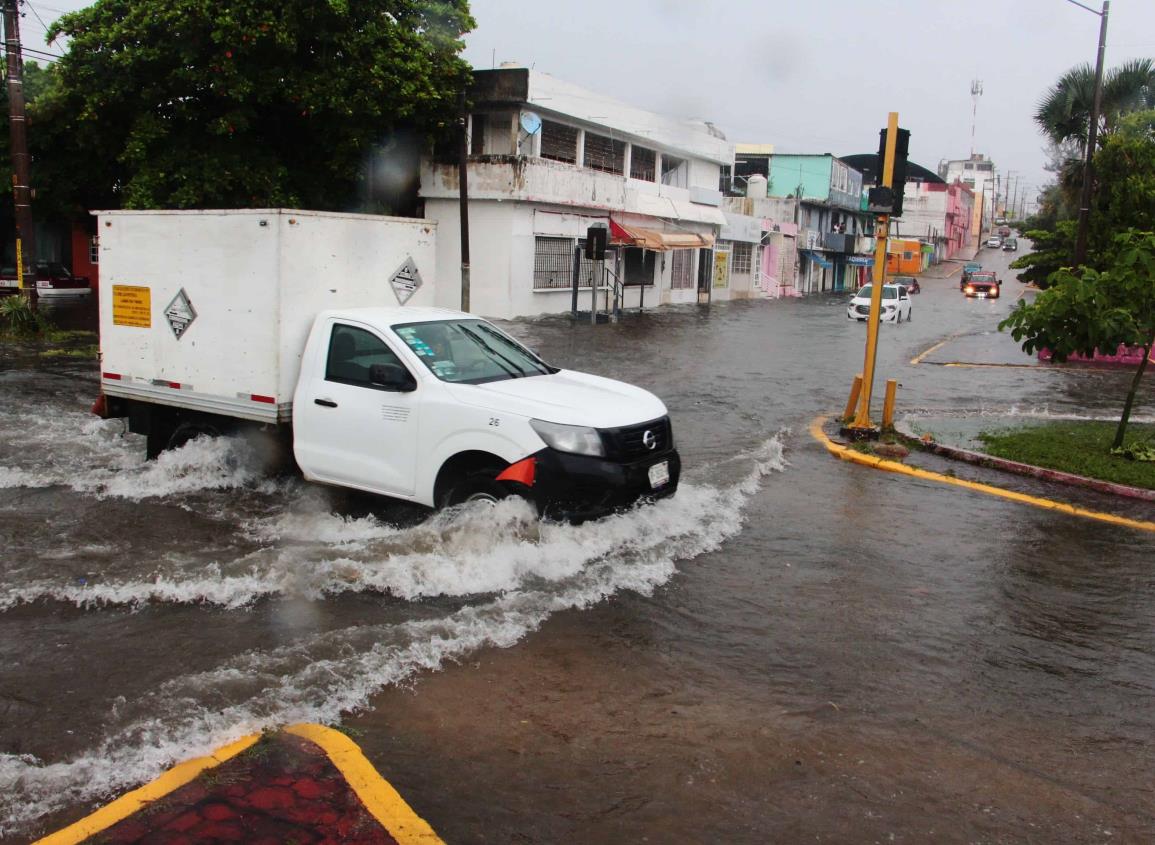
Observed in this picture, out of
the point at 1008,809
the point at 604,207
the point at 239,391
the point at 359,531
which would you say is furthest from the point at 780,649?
the point at 604,207

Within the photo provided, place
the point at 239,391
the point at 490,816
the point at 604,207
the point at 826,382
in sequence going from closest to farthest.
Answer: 1. the point at 490,816
2. the point at 239,391
3. the point at 826,382
4. the point at 604,207

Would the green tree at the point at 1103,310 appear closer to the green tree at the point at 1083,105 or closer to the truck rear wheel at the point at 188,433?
the truck rear wheel at the point at 188,433

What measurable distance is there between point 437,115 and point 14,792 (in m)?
24.7

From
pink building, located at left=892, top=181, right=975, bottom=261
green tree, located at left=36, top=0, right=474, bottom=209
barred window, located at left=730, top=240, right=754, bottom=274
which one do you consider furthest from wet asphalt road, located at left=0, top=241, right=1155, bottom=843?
pink building, located at left=892, top=181, right=975, bottom=261

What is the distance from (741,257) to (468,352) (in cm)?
4287

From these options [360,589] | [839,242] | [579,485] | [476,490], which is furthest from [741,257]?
[360,589]

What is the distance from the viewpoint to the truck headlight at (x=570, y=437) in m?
6.64

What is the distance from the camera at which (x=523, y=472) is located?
21.7ft

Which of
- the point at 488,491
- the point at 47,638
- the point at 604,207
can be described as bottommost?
the point at 47,638

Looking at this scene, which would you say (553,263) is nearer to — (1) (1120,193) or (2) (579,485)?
(1) (1120,193)

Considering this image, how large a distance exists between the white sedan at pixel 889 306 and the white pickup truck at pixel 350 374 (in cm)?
2822

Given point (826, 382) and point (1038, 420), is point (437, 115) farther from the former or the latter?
point (1038, 420)

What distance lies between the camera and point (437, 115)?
26.6 meters

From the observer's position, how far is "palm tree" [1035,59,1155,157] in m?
30.1
